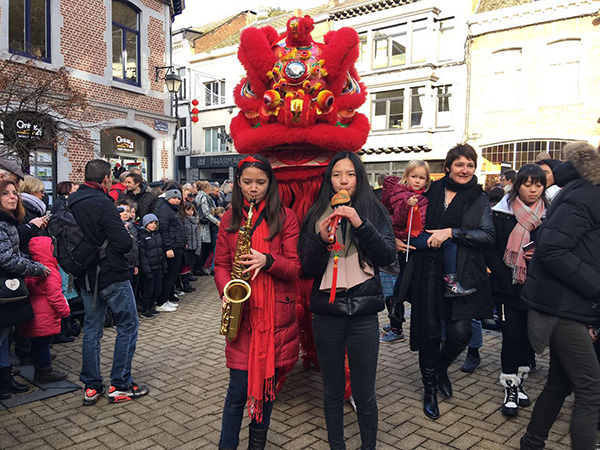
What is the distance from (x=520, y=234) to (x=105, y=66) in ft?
42.2

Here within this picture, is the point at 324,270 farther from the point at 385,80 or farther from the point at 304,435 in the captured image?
the point at 385,80

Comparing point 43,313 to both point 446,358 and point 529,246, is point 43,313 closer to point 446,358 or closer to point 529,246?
point 446,358

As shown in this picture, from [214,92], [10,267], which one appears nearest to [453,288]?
[10,267]

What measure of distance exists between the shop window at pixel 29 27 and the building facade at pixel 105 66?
0.02 metres

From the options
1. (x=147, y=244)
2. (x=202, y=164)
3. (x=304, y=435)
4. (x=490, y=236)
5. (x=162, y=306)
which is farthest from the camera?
(x=202, y=164)

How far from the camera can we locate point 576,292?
112 inches

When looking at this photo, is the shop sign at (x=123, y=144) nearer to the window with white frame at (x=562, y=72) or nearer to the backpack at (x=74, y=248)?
the backpack at (x=74, y=248)

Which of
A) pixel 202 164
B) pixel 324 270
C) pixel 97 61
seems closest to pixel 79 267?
pixel 324 270

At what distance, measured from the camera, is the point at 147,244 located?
6.89 meters

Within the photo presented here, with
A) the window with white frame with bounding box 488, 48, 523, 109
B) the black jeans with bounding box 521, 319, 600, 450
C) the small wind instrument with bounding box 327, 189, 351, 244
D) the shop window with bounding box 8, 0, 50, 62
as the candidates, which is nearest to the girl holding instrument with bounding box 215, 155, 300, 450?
the small wind instrument with bounding box 327, 189, 351, 244

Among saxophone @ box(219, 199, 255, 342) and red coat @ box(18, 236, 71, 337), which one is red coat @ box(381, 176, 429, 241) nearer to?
saxophone @ box(219, 199, 255, 342)

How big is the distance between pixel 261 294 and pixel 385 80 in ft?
71.0

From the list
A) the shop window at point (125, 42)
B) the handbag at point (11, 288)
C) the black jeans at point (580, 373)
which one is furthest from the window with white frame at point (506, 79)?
the handbag at point (11, 288)

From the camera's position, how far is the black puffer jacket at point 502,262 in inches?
156
